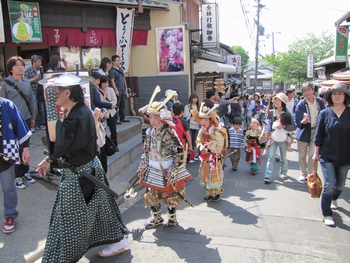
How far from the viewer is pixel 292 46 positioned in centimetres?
3584

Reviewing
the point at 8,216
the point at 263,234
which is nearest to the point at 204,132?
the point at 263,234

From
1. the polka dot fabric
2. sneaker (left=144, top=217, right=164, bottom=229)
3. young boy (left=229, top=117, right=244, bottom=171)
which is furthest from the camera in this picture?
young boy (left=229, top=117, right=244, bottom=171)

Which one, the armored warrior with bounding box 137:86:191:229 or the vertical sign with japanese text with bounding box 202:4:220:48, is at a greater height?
the vertical sign with japanese text with bounding box 202:4:220:48

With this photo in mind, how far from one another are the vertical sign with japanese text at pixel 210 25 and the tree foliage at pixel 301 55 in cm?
2311

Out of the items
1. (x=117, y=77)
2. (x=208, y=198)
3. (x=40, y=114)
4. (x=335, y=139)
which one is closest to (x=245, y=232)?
(x=208, y=198)

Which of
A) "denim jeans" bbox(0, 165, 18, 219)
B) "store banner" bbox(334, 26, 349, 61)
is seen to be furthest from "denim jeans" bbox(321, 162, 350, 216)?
"store banner" bbox(334, 26, 349, 61)

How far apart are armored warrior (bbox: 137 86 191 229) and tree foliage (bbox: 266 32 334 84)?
1255 inches

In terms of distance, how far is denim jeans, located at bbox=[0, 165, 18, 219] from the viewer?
3.89 meters

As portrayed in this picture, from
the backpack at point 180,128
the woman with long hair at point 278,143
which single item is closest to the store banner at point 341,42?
the woman with long hair at point 278,143

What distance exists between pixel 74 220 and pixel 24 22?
253 inches

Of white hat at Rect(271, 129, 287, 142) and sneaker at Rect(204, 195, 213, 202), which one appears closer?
sneaker at Rect(204, 195, 213, 202)

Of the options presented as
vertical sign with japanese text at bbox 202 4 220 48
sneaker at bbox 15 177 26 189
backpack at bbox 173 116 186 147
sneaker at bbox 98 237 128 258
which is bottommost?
sneaker at bbox 98 237 128 258

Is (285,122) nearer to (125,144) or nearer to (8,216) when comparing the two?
(125,144)

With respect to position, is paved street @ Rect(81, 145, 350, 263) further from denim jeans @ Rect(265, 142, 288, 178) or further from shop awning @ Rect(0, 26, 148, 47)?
shop awning @ Rect(0, 26, 148, 47)
